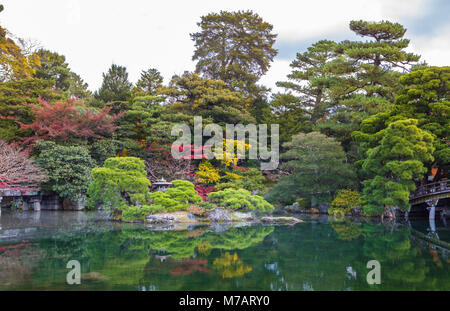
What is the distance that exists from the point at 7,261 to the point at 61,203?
34.2 feet

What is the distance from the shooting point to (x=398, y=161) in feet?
38.6

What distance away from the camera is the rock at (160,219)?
11.4 m

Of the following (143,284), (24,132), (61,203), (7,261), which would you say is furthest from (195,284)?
(24,132)

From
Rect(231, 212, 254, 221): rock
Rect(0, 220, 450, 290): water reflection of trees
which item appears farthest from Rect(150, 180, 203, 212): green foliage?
Rect(0, 220, 450, 290): water reflection of trees

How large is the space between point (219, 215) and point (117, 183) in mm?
3596

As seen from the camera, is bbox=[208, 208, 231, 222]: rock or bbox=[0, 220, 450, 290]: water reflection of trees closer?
bbox=[0, 220, 450, 290]: water reflection of trees

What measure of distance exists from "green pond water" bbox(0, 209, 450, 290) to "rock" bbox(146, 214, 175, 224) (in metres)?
0.86

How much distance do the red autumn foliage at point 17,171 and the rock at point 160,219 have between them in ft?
16.3

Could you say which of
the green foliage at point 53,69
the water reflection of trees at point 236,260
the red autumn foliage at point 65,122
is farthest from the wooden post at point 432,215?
the green foliage at point 53,69

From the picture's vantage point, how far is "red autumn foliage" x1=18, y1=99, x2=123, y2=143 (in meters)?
14.8

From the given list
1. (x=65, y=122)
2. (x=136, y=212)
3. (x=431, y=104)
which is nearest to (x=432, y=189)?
(x=431, y=104)

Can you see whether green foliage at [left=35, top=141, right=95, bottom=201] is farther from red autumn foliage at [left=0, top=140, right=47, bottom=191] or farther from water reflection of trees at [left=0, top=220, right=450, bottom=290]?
water reflection of trees at [left=0, top=220, right=450, bottom=290]

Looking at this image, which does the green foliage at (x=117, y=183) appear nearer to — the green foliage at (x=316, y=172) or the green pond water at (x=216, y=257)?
the green pond water at (x=216, y=257)
